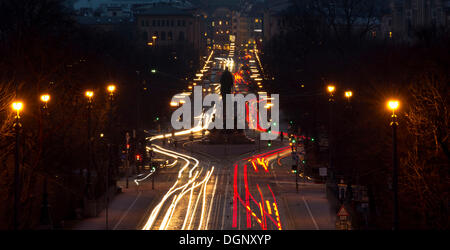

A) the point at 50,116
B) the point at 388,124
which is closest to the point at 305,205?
the point at 388,124

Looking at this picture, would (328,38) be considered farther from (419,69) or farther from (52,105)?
(52,105)

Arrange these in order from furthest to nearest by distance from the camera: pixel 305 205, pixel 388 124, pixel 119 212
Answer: pixel 305 205
pixel 119 212
pixel 388 124

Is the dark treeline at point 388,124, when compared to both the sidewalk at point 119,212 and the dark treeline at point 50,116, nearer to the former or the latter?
the sidewalk at point 119,212

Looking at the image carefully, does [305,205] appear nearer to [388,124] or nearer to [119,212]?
[388,124]

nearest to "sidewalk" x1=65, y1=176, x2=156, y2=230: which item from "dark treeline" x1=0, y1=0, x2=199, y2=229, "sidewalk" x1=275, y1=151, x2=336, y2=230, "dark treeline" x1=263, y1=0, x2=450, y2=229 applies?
"dark treeline" x1=0, y1=0, x2=199, y2=229

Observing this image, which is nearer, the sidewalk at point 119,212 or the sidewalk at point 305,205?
the sidewalk at point 119,212

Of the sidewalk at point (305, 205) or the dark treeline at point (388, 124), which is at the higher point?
the dark treeline at point (388, 124)

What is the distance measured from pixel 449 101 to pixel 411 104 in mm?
4524

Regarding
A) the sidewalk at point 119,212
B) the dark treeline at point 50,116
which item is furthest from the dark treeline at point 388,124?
the dark treeline at point 50,116

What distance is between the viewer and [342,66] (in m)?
87.1

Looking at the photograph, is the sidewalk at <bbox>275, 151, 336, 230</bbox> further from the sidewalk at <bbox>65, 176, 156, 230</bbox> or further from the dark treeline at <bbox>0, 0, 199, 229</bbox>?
the dark treeline at <bbox>0, 0, 199, 229</bbox>

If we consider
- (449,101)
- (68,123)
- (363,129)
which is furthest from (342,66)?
(449,101)

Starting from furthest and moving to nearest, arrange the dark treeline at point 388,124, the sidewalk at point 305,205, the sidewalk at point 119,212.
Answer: the sidewalk at point 305,205 < the sidewalk at point 119,212 < the dark treeline at point 388,124
